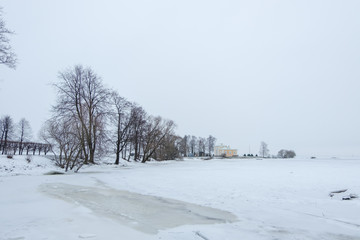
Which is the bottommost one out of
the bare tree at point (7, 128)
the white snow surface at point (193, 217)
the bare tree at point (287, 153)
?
the white snow surface at point (193, 217)

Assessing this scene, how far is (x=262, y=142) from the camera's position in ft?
406

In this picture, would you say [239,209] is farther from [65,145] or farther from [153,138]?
[153,138]

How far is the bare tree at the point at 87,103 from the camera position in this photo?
2623cm

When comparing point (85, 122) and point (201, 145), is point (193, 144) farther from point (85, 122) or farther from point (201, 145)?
point (85, 122)

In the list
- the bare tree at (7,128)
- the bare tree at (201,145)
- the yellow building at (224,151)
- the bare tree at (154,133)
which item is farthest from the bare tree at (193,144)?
the bare tree at (7,128)

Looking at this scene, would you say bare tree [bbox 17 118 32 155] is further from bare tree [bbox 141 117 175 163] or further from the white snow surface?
the white snow surface

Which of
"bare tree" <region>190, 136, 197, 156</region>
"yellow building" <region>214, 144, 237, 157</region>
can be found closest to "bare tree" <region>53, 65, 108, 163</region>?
"bare tree" <region>190, 136, 197, 156</region>

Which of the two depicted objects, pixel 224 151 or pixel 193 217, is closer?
pixel 193 217

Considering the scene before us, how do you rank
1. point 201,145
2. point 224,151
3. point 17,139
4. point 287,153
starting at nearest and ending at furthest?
point 17,139 → point 201,145 → point 287,153 → point 224,151

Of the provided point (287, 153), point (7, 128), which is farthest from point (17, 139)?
point (287, 153)

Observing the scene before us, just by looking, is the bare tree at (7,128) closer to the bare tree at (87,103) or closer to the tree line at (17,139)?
the tree line at (17,139)

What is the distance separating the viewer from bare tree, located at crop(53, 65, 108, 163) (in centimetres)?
2623

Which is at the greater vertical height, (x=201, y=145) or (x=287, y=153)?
(x=201, y=145)

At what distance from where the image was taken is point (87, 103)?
27.5 meters
